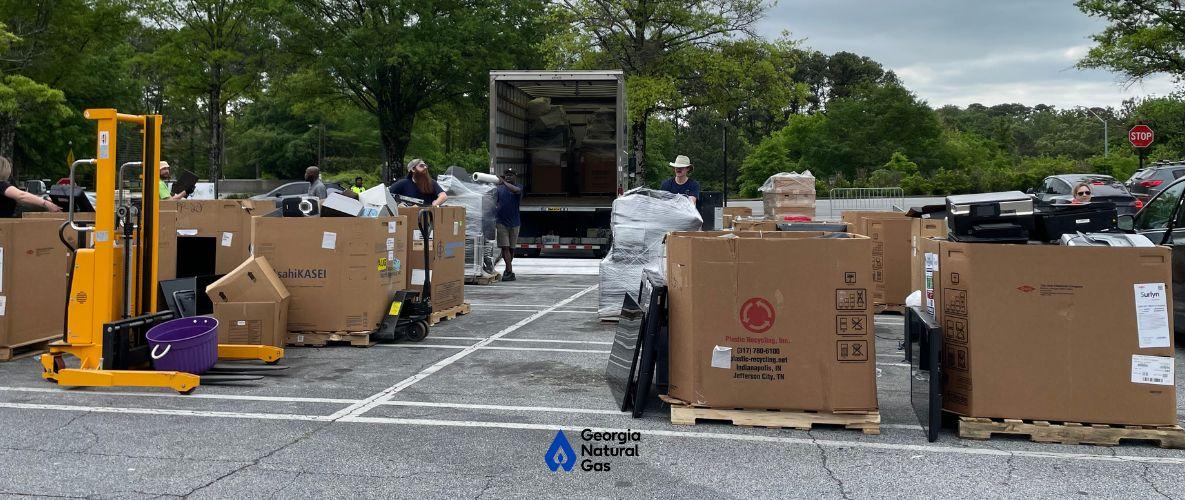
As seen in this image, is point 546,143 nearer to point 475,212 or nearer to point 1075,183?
point 475,212

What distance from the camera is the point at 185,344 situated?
249 inches

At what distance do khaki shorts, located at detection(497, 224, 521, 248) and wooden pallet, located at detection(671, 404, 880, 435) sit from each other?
9270mm

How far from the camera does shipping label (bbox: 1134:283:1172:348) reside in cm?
475

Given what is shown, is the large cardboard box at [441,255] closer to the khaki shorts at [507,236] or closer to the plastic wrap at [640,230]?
the plastic wrap at [640,230]

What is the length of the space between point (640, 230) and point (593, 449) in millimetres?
4611

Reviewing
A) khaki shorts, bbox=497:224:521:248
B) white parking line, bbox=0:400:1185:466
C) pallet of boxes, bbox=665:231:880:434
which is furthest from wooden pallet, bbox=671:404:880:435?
khaki shorts, bbox=497:224:521:248

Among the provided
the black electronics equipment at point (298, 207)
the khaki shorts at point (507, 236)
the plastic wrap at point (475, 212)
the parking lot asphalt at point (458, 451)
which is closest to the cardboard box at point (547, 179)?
the khaki shorts at point (507, 236)

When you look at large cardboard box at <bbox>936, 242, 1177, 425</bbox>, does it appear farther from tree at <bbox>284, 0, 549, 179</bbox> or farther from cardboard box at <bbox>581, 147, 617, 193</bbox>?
tree at <bbox>284, 0, 549, 179</bbox>

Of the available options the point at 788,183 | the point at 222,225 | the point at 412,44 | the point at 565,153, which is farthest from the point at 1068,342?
the point at 412,44

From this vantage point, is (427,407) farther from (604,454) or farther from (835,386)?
(835,386)

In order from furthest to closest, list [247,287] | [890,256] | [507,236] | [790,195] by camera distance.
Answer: [790,195] → [507,236] → [890,256] → [247,287]

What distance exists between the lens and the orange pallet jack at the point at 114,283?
609cm

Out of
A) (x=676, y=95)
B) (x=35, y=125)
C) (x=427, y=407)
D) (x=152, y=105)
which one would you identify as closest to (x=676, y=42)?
(x=676, y=95)

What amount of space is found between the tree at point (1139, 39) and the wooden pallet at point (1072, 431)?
2770 centimetres
